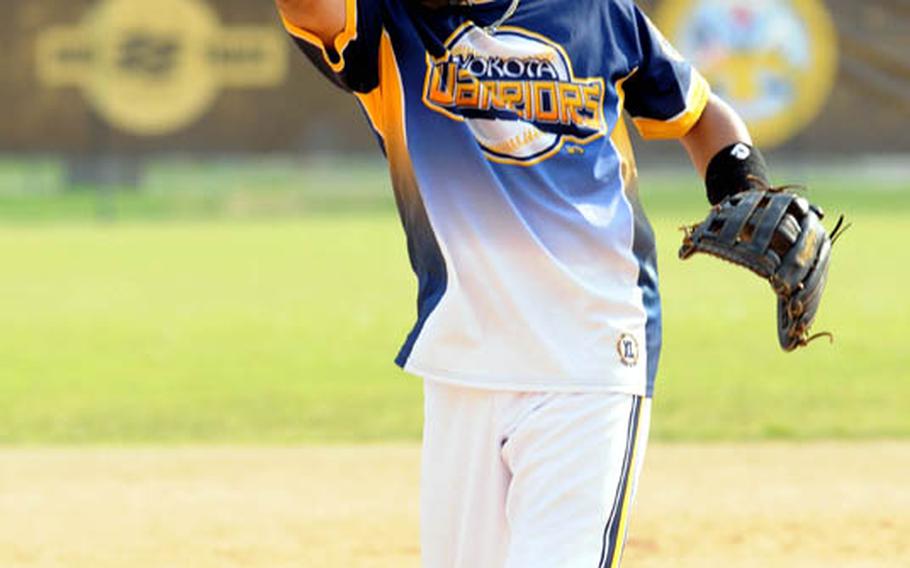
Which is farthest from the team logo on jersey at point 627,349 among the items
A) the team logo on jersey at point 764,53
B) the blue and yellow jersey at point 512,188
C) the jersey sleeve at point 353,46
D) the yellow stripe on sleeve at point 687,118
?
the team logo on jersey at point 764,53

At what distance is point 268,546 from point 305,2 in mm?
3381

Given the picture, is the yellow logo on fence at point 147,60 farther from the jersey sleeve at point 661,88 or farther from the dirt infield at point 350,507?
the jersey sleeve at point 661,88

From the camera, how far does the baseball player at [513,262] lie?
3.20 meters

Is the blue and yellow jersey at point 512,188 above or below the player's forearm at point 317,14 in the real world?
below

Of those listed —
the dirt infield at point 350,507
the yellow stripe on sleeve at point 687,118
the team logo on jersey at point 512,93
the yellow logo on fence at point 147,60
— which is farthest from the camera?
the yellow logo on fence at point 147,60

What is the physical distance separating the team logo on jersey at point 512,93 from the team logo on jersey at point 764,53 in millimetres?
22501

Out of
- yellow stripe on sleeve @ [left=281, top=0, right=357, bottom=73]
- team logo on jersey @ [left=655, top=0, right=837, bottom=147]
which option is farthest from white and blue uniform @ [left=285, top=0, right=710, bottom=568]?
team logo on jersey @ [left=655, top=0, right=837, bottom=147]

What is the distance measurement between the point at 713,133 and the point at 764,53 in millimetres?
22943

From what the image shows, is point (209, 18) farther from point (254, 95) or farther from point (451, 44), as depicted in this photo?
point (451, 44)

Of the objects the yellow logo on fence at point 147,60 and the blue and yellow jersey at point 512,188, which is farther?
the yellow logo on fence at point 147,60

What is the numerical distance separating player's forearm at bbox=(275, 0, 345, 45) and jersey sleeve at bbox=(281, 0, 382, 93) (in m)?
0.01

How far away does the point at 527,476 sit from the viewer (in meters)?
3.18

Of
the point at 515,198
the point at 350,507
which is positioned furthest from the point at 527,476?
the point at 350,507

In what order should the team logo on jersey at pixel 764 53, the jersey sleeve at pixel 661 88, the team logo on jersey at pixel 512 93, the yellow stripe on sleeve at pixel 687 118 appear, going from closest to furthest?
the team logo on jersey at pixel 512 93
the jersey sleeve at pixel 661 88
the yellow stripe on sleeve at pixel 687 118
the team logo on jersey at pixel 764 53
